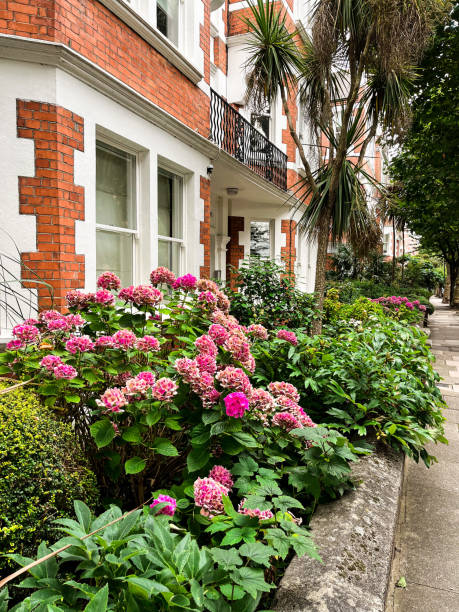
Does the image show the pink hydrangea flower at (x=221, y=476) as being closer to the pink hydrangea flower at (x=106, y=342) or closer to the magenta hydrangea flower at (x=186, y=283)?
the pink hydrangea flower at (x=106, y=342)

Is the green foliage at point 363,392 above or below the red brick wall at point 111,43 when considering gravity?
below

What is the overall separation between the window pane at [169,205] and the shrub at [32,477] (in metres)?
4.41

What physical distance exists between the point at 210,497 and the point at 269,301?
4078 mm

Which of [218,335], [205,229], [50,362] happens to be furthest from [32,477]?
[205,229]

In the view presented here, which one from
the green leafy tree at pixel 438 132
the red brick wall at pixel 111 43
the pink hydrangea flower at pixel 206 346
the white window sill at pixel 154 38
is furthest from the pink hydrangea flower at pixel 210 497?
the green leafy tree at pixel 438 132

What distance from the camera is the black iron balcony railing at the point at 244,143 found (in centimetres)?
721

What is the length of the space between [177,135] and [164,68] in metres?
0.79

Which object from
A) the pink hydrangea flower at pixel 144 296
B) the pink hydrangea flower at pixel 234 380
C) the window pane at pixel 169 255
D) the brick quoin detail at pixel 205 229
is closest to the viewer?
the pink hydrangea flower at pixel 234 380

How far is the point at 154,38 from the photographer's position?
4.80 meters

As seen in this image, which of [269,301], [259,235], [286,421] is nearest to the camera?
[286,421]

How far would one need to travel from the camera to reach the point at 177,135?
5477 mm

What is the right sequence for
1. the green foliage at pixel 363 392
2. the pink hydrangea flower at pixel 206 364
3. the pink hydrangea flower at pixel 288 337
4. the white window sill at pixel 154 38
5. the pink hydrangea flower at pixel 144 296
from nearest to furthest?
the pink hydrangea flower at pixel 206 364 → the pink hydrangea flower at pixel 144 296 → the green foliage at pixel 363 392 → the pink hydrangea flower at pixel 288 337 → the white window sill at pixel 154 38

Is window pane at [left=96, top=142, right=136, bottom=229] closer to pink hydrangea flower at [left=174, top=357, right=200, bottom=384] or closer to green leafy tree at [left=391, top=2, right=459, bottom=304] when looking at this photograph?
pink hydrangea flower at [left=174, top=357, right=200, bottom=384]

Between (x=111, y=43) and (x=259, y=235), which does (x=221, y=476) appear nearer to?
(x=111, y=43)
